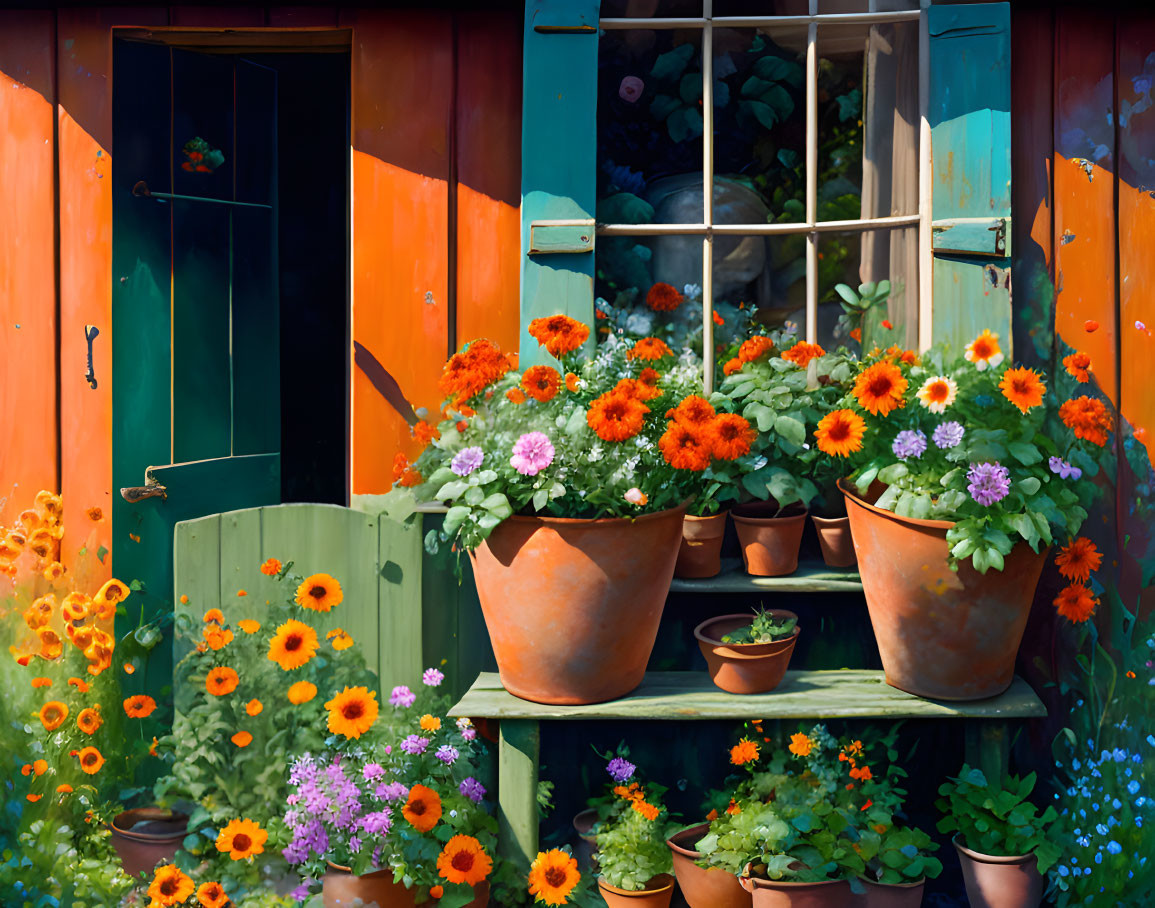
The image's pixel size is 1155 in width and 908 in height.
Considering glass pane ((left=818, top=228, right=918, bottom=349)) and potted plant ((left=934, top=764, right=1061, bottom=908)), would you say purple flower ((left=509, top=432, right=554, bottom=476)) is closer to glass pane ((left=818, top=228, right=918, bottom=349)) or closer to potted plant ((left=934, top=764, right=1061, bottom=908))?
glass pane ((left=818, top=228, right=918, bottom=349))

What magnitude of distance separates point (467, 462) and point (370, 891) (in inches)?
44.4

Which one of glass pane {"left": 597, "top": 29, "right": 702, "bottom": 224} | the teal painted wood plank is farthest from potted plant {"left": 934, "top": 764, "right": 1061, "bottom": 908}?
glass pane {"left": 597, "top": 29, "right": 702, "bottom": 224}

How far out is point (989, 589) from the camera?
2395 mm

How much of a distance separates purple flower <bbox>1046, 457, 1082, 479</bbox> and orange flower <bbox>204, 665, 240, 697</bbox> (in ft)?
7.54

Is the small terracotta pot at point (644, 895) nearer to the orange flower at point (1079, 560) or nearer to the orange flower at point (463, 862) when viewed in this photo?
the orange flower at point (463, 862)

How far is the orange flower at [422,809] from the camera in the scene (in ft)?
7.99

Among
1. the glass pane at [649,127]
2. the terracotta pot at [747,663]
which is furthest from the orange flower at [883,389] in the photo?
the glass pane at [649,127]

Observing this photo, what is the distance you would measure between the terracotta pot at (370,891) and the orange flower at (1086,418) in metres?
1.95

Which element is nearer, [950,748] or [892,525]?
[892,525]

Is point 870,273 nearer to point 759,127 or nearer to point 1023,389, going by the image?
point 759,127

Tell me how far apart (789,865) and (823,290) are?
1.64 meters

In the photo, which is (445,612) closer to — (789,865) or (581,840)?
(581,840)

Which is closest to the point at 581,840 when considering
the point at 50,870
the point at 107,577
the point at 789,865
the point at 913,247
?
the point at 789,865

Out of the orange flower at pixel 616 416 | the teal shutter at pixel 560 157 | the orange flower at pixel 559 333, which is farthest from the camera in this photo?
the teal shutter at pixel 560 157
